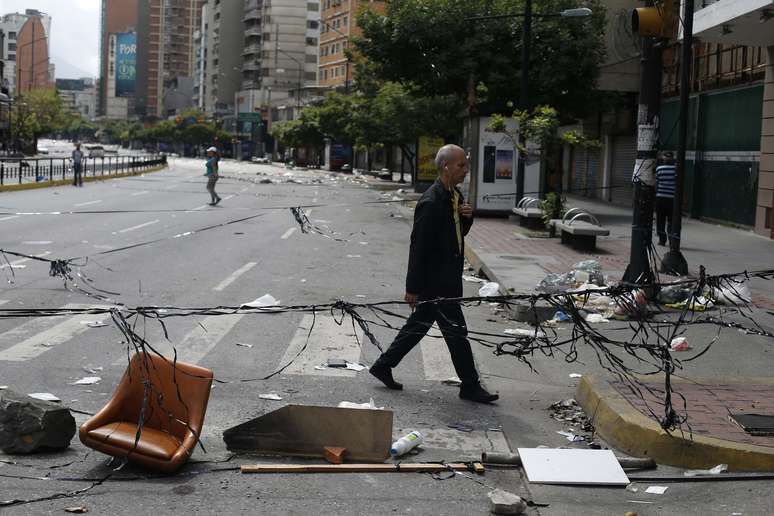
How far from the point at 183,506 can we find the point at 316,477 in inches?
32.1

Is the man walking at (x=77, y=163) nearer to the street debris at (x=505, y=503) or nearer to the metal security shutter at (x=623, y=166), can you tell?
the metal security shutter at (x=623, y=166)

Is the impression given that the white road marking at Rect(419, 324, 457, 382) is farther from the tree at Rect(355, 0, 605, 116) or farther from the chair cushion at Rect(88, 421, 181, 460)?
→ the tree at Rect(355, 0, 605, 116)

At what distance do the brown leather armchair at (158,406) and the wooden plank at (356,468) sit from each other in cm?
42

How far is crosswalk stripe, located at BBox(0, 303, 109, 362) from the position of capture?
8641mm

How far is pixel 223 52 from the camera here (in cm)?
16925

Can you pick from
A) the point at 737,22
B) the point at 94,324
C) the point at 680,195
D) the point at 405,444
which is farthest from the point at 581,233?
the point at 405,444

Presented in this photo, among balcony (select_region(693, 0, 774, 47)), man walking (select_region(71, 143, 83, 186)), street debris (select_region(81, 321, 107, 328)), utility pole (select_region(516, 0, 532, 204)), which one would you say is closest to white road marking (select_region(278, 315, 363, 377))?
street debris (select_region(81, 321, 107, 328))

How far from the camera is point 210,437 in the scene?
20.6 ft

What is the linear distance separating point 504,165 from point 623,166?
42.6ft

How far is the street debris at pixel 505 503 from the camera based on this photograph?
16.7 feet

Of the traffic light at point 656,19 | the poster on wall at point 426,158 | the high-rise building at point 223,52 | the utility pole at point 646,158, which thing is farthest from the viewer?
the high-rise building at point 223,52

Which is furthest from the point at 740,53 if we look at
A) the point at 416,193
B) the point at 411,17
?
the point at 416,193

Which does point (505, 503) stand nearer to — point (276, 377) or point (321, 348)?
point (276, 377)

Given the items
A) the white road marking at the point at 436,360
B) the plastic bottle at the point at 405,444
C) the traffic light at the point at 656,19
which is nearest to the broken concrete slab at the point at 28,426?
the plastic bottle at the point at 405,444
